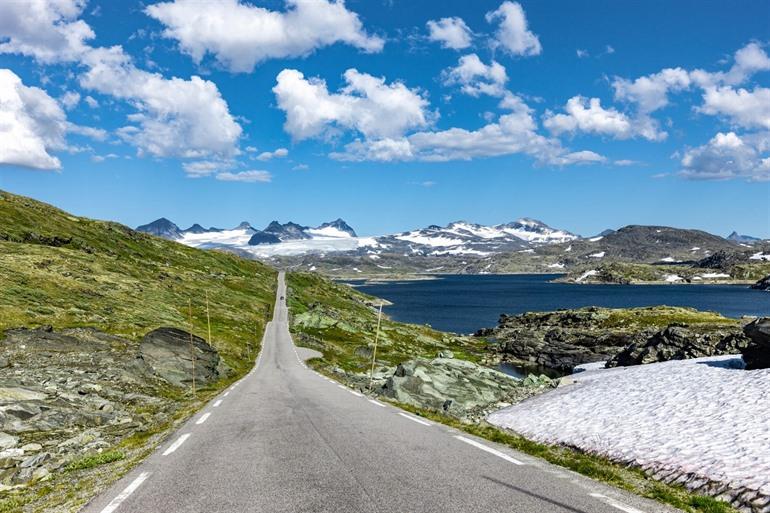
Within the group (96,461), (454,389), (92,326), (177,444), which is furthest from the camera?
(92,326)

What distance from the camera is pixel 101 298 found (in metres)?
75.6

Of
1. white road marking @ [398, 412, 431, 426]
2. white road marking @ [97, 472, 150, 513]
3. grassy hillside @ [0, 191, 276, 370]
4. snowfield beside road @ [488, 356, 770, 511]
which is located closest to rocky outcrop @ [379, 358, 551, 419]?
snowfield beside road @ [488, 356, 770, 511]

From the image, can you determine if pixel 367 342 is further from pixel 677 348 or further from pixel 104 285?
pixel 677 348

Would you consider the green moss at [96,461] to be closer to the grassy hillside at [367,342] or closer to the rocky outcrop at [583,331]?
the grassy hillside at [367,342]

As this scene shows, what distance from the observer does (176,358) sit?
4553cm

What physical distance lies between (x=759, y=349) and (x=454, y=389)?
18.3 metres

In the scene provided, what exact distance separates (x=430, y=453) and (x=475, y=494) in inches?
146

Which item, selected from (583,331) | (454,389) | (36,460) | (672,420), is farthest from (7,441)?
(583,331)

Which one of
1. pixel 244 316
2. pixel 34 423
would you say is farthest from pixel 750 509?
pixel 244 316

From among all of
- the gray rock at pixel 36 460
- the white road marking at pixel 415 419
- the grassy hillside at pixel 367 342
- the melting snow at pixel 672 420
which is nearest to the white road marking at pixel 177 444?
the gray rock at pixel 36 460

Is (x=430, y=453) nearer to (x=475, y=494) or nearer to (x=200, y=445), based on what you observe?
(x=475, y=494)

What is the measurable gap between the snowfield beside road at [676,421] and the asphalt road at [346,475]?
3232 millimetres

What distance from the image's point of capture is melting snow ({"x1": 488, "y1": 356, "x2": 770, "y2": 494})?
41.0ft

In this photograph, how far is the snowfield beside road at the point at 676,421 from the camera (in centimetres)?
1193
